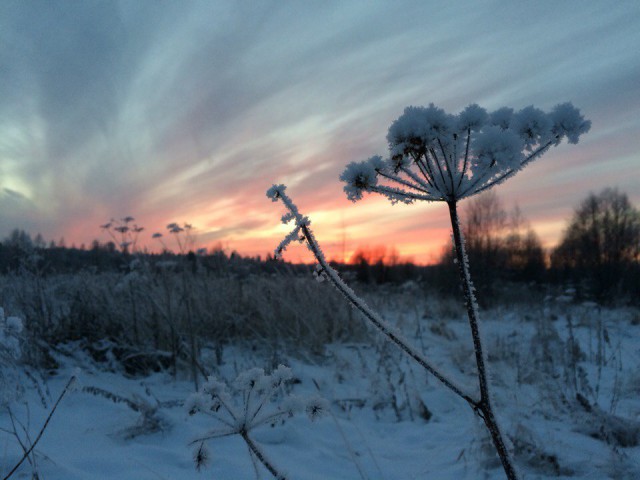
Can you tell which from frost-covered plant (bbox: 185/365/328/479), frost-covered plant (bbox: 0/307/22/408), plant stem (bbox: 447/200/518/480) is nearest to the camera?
plant stem (bbox: 447/200/518/480)

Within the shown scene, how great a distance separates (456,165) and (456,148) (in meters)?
0.05

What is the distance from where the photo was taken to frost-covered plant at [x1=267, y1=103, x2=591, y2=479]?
90 cm

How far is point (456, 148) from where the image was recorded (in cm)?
110

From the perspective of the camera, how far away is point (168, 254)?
6.27 metres

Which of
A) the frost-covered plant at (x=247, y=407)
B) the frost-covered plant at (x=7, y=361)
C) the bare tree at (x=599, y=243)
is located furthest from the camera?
the bare tree at (x=599, y=243)

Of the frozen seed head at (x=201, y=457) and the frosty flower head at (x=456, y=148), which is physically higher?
the frosty flower head at (x=456, y=148)

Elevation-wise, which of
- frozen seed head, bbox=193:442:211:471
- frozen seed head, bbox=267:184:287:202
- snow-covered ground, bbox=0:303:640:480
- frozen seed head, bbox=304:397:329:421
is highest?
frozen seed head, bbox=267:184:287:202

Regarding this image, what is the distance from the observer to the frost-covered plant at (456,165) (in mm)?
904

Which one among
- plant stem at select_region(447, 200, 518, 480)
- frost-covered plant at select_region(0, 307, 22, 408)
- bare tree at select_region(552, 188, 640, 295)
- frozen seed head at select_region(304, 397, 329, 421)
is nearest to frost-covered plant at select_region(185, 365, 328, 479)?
frozen seed head at select_region(304, 397, 329, 421)

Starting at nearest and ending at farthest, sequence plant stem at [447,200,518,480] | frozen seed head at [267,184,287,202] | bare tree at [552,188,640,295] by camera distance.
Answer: plant stem at [447,200,518,480] < frozen seed head at [267,184,287,202] < bare tree at [552,188,640,295]

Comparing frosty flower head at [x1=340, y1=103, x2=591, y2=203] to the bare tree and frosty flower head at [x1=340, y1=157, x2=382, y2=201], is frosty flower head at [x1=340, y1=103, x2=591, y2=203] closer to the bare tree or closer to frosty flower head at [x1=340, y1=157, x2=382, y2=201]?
frosty flower head at [x1=340, y1=157, x2=382, y2=201]

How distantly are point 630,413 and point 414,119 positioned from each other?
3.24 metres

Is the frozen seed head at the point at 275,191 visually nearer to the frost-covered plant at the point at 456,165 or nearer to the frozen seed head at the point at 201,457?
the frost-covered plant at the point at 456,165

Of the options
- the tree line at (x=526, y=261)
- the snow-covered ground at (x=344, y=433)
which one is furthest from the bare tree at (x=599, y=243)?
the snow-covered ground at (x=344, y=433)
